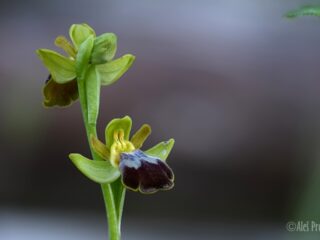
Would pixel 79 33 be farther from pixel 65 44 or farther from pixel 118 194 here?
pixel 118 194

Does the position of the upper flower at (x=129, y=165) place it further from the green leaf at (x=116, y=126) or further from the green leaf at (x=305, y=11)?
the green leaf at (x=305, y=11)

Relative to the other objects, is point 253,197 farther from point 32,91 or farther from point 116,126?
point 116,126

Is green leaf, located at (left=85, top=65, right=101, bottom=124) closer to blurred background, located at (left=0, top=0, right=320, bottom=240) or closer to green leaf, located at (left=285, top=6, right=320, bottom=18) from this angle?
green leaf, located at (left=285, top=6, right=320, bottom=18)

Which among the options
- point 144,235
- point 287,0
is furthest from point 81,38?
point 287,0

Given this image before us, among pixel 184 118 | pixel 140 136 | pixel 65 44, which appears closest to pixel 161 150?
pixel 140 136

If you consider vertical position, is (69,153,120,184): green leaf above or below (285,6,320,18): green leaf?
below

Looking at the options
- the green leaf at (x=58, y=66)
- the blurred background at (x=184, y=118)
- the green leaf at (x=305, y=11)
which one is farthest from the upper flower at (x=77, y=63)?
the blurred background at (x=184, y=118)

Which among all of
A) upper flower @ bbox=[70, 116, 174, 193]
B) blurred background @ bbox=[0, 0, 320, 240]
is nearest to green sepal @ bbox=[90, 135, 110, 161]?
upper flower @ bbox=[70, 116, 174, 193]
